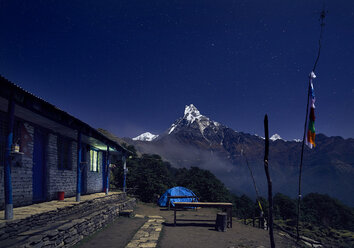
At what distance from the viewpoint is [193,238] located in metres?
8.38

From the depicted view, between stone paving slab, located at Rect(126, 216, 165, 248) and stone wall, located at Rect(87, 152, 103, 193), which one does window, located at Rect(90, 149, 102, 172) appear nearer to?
stone wall, located at Rect(87, 152, 103, 193)

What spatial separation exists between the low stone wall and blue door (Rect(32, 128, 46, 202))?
74.1 inches

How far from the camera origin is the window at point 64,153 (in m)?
11.3

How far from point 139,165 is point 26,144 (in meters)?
18.8

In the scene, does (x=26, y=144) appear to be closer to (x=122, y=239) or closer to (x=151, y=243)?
(x=122, y=239)

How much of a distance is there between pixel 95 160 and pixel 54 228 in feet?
34.7

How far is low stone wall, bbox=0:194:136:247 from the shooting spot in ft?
15.6

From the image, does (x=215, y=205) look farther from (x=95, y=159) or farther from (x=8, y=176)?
(x=95, y=159)

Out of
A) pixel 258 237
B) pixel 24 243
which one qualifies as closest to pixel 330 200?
pixel 258 237

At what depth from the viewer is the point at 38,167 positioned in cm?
962

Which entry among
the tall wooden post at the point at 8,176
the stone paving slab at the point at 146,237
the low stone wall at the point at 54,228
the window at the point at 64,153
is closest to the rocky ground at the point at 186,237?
the stone paving slab at the point at 146,237

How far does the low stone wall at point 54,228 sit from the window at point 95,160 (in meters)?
5.54

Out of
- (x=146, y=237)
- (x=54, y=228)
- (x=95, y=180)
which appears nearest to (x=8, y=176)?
(x=54, y=228)

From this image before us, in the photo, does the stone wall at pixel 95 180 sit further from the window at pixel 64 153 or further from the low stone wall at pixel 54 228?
the low stone wall at pixel 54 228
